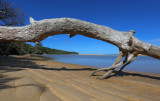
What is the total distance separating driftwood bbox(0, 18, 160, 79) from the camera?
3.93 meters

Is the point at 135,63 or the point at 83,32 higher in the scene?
the point at 83,32

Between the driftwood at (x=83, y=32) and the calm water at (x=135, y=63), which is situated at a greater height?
the driftwood at (x=83, y=32)

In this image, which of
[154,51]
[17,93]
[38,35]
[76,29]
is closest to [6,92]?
[17,93]

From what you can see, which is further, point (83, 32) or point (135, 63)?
point (135, 63)

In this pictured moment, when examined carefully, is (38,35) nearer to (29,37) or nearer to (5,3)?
(29,37)

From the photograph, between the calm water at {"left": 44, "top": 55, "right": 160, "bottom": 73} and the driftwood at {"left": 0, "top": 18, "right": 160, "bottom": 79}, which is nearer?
the driftwood at {"left": 0, "top": 18, "right": 160, "bottom": 79}

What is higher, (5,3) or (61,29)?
(5,3)

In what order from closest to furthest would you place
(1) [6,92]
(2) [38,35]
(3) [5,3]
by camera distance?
(1) [6,92], (2) [38,35], (3) [5,3]

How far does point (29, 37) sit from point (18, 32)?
485 mm

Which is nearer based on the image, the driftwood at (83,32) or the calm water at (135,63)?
the driftwood at (83,32)

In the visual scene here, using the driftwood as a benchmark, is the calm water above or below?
below

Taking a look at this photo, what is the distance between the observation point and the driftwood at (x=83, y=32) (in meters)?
3.93

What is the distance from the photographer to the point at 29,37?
13.5 feet

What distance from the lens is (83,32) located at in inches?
173
